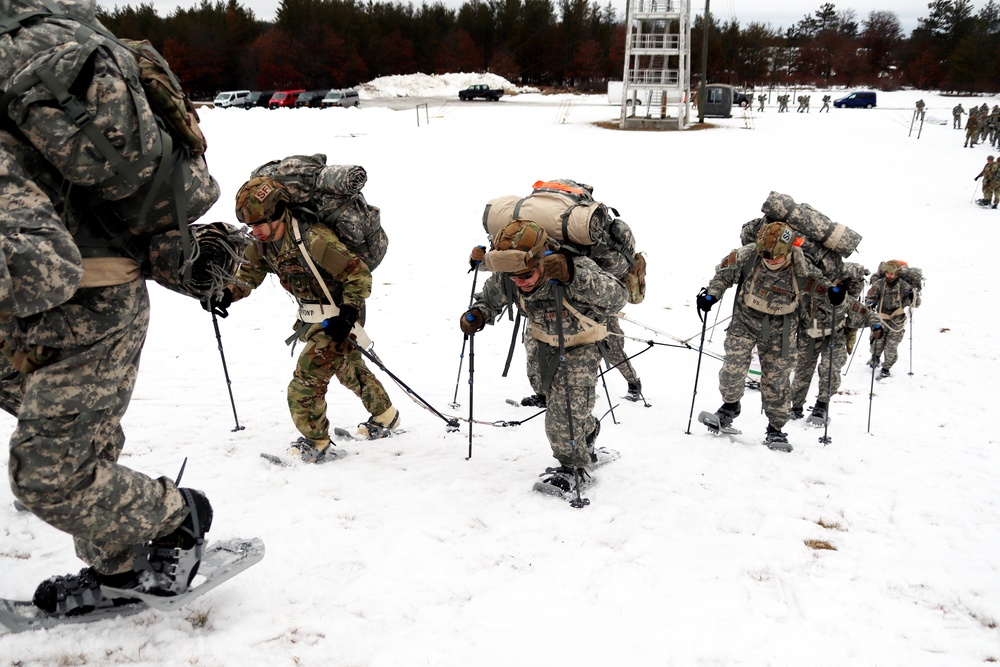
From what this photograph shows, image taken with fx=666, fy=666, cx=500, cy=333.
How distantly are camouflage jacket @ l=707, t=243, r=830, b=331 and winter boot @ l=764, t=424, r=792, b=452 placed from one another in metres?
1.14

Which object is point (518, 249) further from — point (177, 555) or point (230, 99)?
point (230, 99)

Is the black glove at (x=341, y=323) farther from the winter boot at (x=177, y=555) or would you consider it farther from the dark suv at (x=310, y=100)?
the dark suv at (x=310, y=100)

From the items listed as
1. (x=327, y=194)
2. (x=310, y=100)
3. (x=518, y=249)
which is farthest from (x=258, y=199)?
(x=310, y=100)

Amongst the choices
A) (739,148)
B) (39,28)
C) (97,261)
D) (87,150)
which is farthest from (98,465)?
(739,148)

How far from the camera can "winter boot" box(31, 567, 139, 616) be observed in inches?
125

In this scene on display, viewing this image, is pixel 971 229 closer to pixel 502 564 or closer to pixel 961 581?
pixel 961 581

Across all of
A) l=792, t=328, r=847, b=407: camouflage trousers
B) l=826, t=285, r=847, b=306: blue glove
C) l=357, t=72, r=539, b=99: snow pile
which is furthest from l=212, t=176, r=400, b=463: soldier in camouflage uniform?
l=357, t=72, r=539, b=99: snow pile

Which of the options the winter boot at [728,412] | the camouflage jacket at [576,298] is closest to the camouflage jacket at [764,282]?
the winter boot at [728,412]

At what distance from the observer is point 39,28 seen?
2.49 meters

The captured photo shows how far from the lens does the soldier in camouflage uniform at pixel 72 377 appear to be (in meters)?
2.40

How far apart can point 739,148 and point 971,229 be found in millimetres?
12207

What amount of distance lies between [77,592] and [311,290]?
2.98 metres

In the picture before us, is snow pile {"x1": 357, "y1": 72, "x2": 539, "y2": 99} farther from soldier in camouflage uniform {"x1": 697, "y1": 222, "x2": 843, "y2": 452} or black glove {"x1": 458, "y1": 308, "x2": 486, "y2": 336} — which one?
black glove {"x1": 458, "y1": 308, "x2": 486, "y2": 336}

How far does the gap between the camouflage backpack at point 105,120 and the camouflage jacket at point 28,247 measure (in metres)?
0.14
